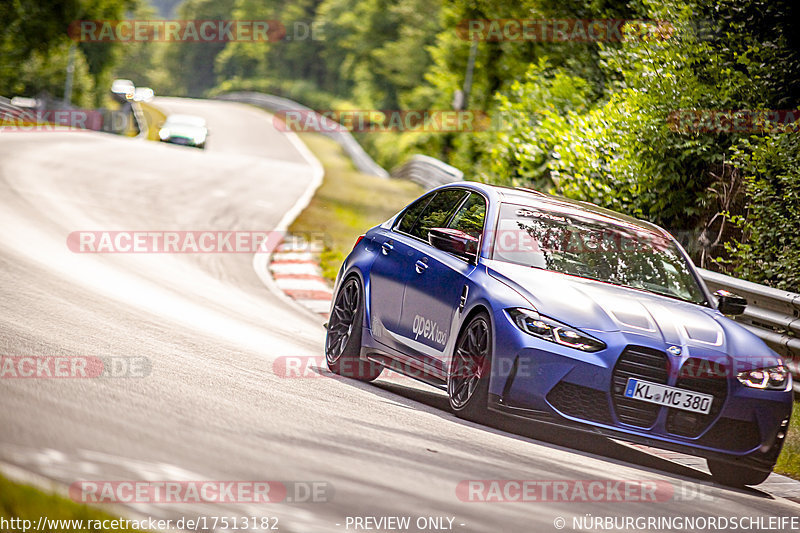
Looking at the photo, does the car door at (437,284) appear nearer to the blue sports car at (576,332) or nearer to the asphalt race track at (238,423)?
the blue sports car at (576,332)

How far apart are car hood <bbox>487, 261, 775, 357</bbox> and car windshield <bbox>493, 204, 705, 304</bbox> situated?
7.7 inches

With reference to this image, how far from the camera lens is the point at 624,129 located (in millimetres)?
14336

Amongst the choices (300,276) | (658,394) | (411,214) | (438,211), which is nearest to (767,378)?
(658,394)

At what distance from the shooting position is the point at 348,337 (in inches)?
341

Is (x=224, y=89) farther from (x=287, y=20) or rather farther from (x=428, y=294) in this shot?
(x=428, y=294)

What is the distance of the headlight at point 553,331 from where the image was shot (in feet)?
20.9

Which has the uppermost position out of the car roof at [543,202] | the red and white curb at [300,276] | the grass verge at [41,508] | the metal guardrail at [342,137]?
the car roof at [543,202]

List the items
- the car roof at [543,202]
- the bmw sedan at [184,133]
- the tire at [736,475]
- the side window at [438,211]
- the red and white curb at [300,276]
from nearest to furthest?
the tire at [736,475] < the car roof at [543,202] < the side window at [438,211] < the red and white curb at [300,276] < the bmw sedan at [184,133]

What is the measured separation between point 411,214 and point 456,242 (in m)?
1.50

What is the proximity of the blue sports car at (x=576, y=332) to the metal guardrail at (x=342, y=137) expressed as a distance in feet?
98.7

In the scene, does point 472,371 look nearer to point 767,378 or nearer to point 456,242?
point 456,242

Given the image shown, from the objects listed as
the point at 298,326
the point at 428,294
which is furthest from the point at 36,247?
the point at 428,294

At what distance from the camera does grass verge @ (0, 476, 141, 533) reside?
10.4ft

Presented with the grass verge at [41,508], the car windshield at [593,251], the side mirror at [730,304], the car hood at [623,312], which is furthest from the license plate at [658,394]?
the grass verge at [41,508]
